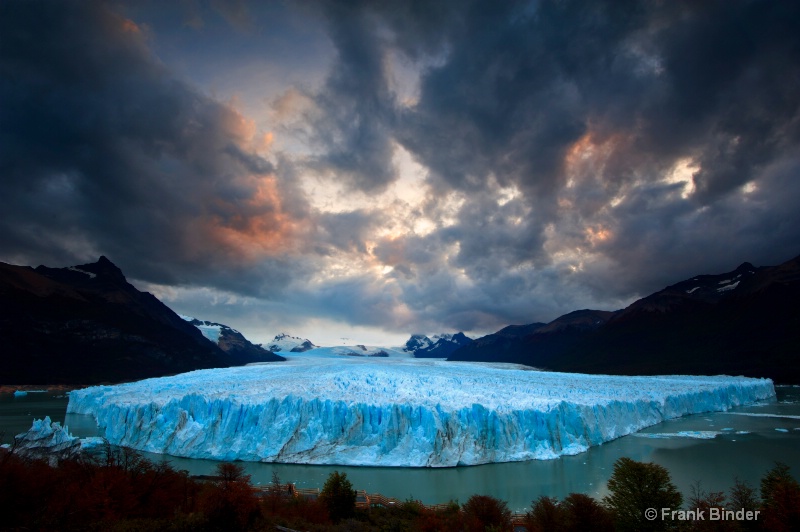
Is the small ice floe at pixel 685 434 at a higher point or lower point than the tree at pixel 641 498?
lower

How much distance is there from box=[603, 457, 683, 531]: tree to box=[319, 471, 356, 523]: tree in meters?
8.14

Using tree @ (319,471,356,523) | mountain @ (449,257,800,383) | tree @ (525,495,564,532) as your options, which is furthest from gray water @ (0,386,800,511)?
mountain @ (449,257,800,383)

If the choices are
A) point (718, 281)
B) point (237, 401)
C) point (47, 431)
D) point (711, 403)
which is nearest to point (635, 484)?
point (237, 401)

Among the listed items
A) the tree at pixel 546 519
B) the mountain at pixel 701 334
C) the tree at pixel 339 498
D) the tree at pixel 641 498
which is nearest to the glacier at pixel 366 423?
the tree at pixel 339 498

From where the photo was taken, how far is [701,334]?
9988cm

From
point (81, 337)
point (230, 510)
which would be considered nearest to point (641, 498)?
point (230, 510)

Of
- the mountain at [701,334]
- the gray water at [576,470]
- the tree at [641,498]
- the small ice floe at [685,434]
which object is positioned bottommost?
the gray water at [576,470]

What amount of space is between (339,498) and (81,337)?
9177 centimetres

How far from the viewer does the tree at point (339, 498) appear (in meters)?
14.1

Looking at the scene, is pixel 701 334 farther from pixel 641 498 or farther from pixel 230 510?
pixel 230 510

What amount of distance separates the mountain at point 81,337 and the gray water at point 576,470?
5205 centimetres

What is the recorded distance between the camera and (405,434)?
76.6ft

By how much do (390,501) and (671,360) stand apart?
94441mm

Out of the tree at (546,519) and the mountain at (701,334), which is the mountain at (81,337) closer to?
the tree at (546,519)
